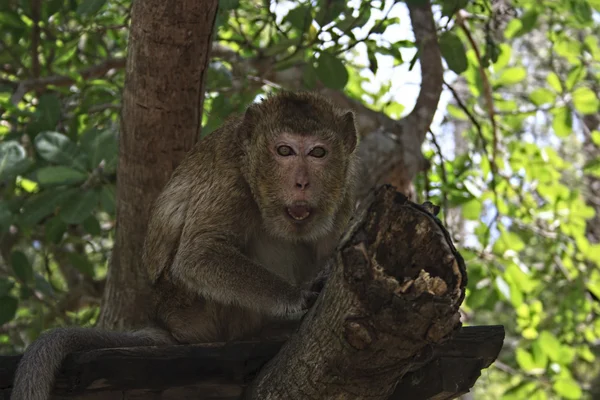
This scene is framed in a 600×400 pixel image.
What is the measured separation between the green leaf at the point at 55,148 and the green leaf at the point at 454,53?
2316 millimetres

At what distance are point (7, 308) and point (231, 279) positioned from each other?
76.5 inches

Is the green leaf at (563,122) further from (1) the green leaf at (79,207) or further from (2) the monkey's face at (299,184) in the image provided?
(1) the green leaf at (79,207)

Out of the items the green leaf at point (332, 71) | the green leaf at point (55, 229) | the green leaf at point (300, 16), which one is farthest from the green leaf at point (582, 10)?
the green leaf at point (55, 229)

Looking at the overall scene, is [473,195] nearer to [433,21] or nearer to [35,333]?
[433,21]

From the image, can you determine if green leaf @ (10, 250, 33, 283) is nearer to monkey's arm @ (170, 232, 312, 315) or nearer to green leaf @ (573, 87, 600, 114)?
monkey's arm @ (170, 232, 312, 315)

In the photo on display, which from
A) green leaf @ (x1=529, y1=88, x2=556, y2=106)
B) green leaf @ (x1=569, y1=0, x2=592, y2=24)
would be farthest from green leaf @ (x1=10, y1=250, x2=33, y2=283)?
green leaf @ (x1=529, y1=88, x2=556, y2=106)

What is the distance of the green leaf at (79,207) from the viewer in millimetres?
4535

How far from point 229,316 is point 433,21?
3.22 metres

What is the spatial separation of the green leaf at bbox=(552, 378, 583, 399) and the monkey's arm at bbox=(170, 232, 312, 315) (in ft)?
12.7

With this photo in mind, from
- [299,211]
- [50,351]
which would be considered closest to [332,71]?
[299,211]

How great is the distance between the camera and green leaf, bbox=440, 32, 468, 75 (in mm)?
4762

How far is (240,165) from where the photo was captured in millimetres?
3740

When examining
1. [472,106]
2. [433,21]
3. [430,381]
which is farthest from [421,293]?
[472,106]

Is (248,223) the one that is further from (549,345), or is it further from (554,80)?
(554,80)
